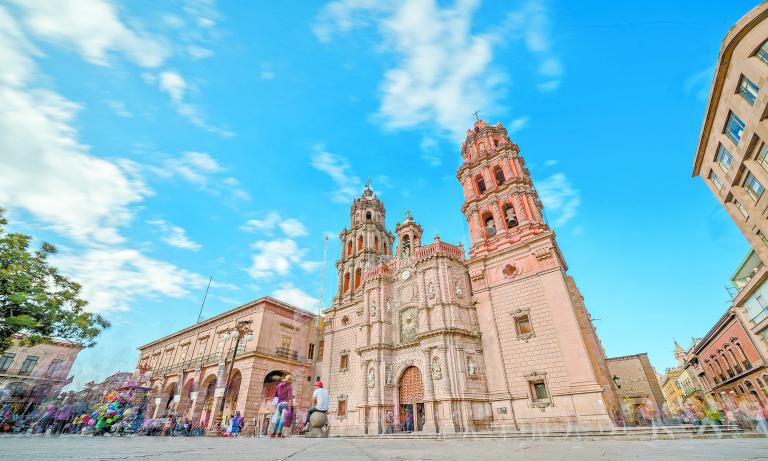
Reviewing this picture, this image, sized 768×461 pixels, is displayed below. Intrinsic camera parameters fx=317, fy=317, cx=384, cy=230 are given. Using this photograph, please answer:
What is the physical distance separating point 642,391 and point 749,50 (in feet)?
Result: 87.8

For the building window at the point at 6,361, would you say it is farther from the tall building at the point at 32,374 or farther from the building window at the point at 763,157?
the building window at the point at 763,157

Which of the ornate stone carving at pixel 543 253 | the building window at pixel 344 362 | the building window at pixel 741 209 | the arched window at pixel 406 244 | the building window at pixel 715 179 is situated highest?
the arched window at pixel 406 244

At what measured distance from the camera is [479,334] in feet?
68.2

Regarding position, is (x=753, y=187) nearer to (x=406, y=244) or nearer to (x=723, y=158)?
(x=723, y=158)

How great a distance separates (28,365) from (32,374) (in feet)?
3.56

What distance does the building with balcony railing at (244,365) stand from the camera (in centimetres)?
2502

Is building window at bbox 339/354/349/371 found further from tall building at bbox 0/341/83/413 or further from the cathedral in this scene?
tall building at bbox 0/341/83/413

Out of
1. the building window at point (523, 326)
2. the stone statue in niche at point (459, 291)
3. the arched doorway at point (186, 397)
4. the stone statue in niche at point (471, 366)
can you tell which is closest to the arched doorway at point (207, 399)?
the arched doorway at point (186, 397)

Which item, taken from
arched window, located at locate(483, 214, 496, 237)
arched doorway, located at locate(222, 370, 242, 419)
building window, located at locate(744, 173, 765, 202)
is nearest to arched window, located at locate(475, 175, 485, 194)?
arched window, located at locate(483, 214, 496, 237)

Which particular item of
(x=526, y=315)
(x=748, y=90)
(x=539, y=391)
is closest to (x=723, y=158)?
(x=748, y=90)

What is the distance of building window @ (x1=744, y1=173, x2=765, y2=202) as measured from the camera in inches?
620

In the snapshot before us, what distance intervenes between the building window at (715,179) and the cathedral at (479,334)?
31.4 ft

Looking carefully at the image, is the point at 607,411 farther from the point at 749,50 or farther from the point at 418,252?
the point at 749,50

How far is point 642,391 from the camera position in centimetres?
2758
